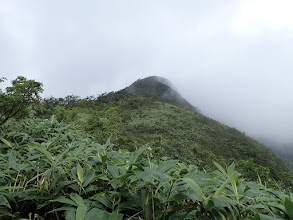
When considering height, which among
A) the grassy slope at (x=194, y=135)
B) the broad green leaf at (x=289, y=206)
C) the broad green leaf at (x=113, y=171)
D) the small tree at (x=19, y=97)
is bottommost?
the grassy slope at (x=194, y=135)

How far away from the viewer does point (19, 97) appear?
91.1 inches

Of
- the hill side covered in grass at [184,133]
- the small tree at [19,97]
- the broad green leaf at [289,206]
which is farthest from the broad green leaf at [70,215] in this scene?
the hill side covered in grass at [184,133]

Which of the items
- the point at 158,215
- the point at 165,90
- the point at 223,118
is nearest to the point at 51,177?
the point at 158,215

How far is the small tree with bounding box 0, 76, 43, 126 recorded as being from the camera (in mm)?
2281

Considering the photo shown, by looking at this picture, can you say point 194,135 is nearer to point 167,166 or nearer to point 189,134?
point 189,134

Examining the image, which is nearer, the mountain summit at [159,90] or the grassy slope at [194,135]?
the grassy slope at [194,135]

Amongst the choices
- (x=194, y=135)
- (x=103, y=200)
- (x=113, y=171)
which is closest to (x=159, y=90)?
(x=194, y=135)

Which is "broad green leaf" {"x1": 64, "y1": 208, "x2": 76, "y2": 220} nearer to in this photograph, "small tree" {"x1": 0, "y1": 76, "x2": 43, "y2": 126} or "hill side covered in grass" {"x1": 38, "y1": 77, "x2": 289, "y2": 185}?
"small tree" {"x1": 0, "y1": 76, "x2": 43, "y2": 126}

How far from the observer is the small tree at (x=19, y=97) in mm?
2281

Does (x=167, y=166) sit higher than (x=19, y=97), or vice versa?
(x=19, y=97)

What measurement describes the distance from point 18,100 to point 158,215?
254 cm

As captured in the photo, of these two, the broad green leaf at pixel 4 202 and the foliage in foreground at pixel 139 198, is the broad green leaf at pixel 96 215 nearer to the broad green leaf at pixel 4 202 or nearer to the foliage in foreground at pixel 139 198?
the foliage in foreground at pixel 139 198

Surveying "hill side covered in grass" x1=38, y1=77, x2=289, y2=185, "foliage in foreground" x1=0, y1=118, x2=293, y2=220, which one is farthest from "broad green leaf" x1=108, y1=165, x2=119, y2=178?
"hill side covered in grass" x1=38, y1=77, x2=289, y2=185

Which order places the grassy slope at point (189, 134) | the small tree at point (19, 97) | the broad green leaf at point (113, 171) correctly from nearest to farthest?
1. the broad green leaf at point (113, 171)
2. the small tree at point (19, 97)
3. the grassy slope at point (189, 134)
